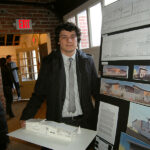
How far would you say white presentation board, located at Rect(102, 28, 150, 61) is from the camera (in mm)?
1094

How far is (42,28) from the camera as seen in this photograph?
147 inches

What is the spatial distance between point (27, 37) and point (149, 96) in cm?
709

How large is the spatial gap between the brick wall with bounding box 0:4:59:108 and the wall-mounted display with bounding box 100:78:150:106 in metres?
2.68

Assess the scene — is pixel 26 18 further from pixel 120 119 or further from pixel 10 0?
pixel 120 119

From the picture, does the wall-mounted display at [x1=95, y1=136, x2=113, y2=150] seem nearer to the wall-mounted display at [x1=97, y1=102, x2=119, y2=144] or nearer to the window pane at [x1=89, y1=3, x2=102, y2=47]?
the wall-mounted display at [x1=97, y1=102, x2=119, y2=144]

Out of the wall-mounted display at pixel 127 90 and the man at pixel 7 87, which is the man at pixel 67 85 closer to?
the wall-mounted display at pixel 127 90

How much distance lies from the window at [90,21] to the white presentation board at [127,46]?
5.11 feet

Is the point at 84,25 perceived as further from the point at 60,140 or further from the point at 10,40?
the point at 10,40

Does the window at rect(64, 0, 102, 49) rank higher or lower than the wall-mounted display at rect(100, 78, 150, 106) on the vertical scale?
higher

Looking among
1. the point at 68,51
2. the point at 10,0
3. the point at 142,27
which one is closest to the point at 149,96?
the point at 142,27

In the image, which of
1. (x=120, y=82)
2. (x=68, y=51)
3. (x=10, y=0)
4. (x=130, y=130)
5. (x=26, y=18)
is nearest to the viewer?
(x=130, y=130)

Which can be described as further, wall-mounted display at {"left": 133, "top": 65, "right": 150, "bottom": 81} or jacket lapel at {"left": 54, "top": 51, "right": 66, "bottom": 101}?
jacket lapel at {"left": 54, "top": 51, "right": 66, "bottom": 101}

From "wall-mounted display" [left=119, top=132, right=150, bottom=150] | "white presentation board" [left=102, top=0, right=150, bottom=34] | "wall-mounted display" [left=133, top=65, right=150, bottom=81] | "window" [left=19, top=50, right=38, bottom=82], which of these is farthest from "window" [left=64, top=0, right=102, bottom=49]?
"window" [left=19, top=50, right=38, bottom=82]

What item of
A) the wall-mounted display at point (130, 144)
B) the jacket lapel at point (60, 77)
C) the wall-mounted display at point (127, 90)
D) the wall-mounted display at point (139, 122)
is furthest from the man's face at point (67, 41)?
the wall-mounted display at point (130, 144)
